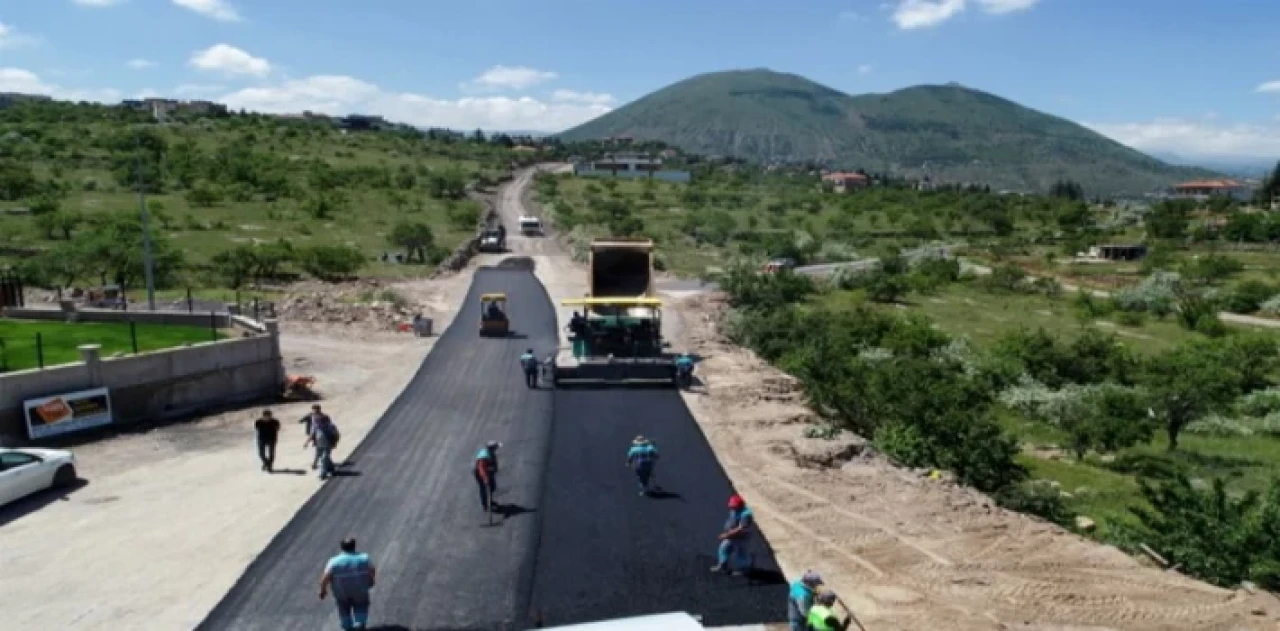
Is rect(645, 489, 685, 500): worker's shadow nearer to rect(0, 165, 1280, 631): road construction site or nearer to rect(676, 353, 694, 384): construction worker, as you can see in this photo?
rect(0, 165, 1280, 631): road construction site

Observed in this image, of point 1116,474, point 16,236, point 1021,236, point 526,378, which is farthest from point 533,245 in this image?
point 1021,236

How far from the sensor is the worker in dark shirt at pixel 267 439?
64.5 ft

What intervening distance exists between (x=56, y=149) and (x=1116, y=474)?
11534 cm

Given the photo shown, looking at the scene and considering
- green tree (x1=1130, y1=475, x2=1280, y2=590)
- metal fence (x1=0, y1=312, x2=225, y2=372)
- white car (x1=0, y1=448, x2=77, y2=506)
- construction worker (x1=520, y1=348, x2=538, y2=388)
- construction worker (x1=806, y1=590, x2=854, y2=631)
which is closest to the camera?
construction worker (x1=806, y1=590, x2=854, y2=631)

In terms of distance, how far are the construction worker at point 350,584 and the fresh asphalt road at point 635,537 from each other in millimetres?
2301

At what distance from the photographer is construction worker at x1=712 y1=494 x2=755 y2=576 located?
14211 mm

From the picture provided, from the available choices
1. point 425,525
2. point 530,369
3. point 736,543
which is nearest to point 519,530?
point 425,525

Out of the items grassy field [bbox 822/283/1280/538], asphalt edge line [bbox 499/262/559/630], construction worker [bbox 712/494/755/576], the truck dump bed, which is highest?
the truck dump bed

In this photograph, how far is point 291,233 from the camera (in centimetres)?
6738

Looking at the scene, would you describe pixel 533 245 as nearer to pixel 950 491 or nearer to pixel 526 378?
pixel 526 378

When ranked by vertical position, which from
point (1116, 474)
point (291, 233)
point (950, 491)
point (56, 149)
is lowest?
point (1116, 474)

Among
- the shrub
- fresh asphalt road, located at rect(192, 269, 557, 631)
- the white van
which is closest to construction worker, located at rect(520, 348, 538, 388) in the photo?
fresh asphalt road, located at rect(192, 269, 557, 631)

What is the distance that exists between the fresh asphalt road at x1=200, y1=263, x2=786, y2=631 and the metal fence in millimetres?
7732

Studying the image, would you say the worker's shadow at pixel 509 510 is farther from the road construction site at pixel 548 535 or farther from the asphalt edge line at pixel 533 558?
the asphalt edge line at pixel 533 558
